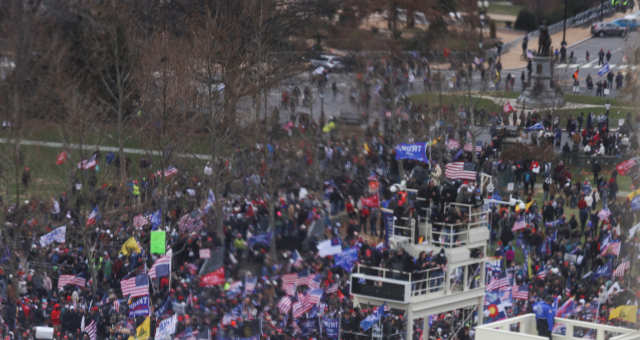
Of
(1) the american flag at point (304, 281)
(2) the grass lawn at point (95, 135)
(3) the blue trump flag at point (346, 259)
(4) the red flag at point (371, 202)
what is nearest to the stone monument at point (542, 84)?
(2) the grass lawn at point (95, 135)

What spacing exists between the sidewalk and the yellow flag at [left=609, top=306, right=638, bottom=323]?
43.5m

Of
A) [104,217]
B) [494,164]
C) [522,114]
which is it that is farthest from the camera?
[522,114]

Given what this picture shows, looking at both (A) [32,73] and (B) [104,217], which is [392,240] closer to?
(B) [104,217]

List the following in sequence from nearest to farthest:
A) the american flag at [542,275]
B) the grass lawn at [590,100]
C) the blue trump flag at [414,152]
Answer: the american flag at [542,275]
the blue trump flag at [414,152]
the grass lawn at [590,100]

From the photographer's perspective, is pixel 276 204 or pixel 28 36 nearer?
pixel 276 204

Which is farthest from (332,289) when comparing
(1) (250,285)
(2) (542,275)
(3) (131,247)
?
(3) (131,247)

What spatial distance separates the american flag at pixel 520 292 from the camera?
1550 inches

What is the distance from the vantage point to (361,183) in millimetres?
57750

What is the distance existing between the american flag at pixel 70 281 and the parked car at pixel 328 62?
40476 millimetres

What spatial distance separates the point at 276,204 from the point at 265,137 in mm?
8096

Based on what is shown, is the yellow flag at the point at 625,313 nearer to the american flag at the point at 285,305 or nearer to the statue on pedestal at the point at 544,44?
the american flag at the point at 285,305

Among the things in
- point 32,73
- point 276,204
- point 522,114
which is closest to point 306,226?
point 276,204

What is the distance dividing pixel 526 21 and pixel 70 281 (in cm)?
5391

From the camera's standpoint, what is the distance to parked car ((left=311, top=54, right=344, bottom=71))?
80.5m
